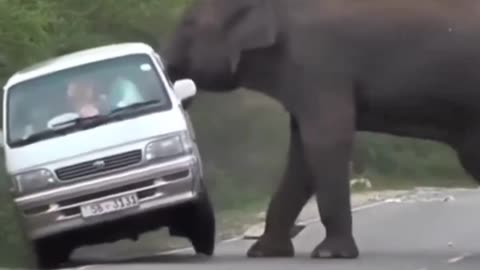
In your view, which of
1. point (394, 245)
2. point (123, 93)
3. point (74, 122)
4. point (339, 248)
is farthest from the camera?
point (394, 245)

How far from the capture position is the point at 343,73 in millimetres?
17703

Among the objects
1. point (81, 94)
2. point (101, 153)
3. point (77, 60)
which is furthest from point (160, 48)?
point (101, 153)

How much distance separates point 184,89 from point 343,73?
1681mm

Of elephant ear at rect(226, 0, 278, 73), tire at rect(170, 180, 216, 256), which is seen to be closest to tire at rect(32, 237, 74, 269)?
tire at rect(170, 180, 216, 256)

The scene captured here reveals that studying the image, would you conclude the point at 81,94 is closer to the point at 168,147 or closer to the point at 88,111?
the point at 88,111

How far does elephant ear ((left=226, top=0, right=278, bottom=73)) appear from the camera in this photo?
59.2 feet

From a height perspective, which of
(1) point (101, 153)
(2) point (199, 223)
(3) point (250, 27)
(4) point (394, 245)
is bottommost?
(4) point (394, 245)

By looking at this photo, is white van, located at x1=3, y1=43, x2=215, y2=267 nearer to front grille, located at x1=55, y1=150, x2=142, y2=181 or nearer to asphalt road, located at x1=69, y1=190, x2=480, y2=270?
front grille, located at x1=55, y1=150, x2=142, y2=181

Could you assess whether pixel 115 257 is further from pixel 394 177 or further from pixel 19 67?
pixel 394 177

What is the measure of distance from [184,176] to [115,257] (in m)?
4.21

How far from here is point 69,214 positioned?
57.2ft

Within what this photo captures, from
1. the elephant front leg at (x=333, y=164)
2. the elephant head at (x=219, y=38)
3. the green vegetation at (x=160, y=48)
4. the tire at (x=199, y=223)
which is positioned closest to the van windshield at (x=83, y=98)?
the elephant head at (x=219, y=38)

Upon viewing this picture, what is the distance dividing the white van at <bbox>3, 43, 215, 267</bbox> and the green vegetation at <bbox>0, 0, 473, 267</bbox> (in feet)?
14.1

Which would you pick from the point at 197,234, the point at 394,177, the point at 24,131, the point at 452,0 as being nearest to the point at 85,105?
the point at 24,131
